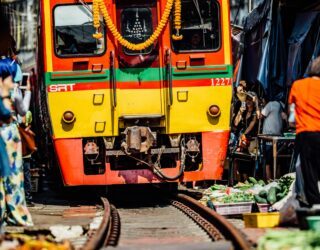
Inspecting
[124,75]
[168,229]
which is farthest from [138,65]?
[168,229]

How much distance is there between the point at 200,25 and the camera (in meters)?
13.3

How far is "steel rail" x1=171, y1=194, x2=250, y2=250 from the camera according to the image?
331 inches

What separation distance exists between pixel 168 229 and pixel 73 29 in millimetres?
4014

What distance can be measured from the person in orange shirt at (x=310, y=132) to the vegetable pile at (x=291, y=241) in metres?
1.64

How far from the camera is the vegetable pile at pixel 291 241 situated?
753 centimetres

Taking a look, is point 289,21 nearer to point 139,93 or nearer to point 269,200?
point 139,93

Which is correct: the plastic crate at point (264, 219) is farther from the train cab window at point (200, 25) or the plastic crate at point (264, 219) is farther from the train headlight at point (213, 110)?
the train cab window at point (200, 25)

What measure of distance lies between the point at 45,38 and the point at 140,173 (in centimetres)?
242

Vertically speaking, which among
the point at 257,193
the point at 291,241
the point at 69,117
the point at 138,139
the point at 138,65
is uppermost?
the point at 138,65

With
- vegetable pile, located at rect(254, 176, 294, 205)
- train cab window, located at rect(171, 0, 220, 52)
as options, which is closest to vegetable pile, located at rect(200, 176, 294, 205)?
vegetable pile, located at rect(254, 176, 294, 205)

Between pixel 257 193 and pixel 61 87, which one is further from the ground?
pixel 61 87

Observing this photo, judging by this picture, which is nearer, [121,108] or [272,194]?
[272,194]

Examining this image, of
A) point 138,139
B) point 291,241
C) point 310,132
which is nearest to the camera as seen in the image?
point 291,241

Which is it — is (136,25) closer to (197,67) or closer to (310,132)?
(197,67)
